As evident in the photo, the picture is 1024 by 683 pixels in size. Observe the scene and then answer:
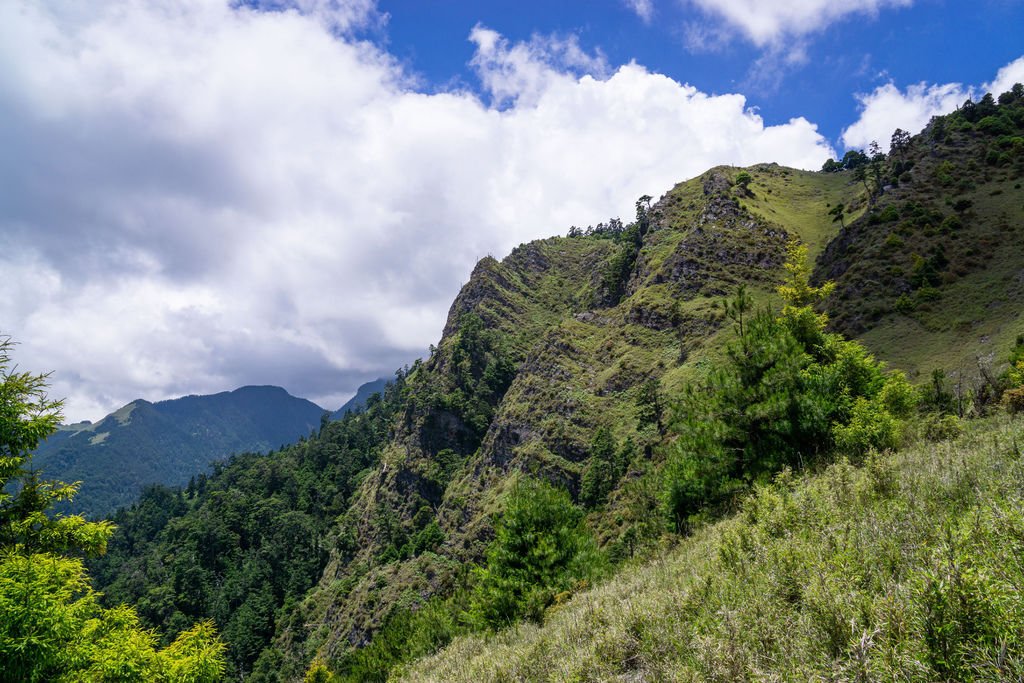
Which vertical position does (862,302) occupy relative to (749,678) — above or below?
above

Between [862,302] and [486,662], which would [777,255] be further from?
[486,662]

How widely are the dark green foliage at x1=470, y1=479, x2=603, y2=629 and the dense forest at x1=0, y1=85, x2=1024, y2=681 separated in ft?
0.37

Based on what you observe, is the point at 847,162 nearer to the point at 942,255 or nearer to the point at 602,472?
the point at 942,255

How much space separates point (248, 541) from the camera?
11306cm

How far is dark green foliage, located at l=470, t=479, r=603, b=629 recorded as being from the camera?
16.0 m

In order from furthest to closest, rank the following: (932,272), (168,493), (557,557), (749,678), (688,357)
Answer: (168,493) → (688,357) → (932,272) → (557,557) → (749,678)

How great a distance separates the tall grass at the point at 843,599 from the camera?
8.70 feet

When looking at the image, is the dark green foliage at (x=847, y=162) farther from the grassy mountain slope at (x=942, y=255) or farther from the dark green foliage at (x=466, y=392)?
the dark green foliage at (x=466, y=392)

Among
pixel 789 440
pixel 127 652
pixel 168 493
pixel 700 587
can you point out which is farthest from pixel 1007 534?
pixel 168 493

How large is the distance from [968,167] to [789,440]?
70017 millimetres

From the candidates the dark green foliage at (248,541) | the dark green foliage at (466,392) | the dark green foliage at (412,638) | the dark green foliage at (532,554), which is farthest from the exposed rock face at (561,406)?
the dark green foliage at (532,554)

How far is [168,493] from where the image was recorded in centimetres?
16012

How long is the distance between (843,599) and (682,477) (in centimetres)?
1652

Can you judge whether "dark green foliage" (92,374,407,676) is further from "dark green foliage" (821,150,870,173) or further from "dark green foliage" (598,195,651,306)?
"dark green foliage" (821,150,870,173)
